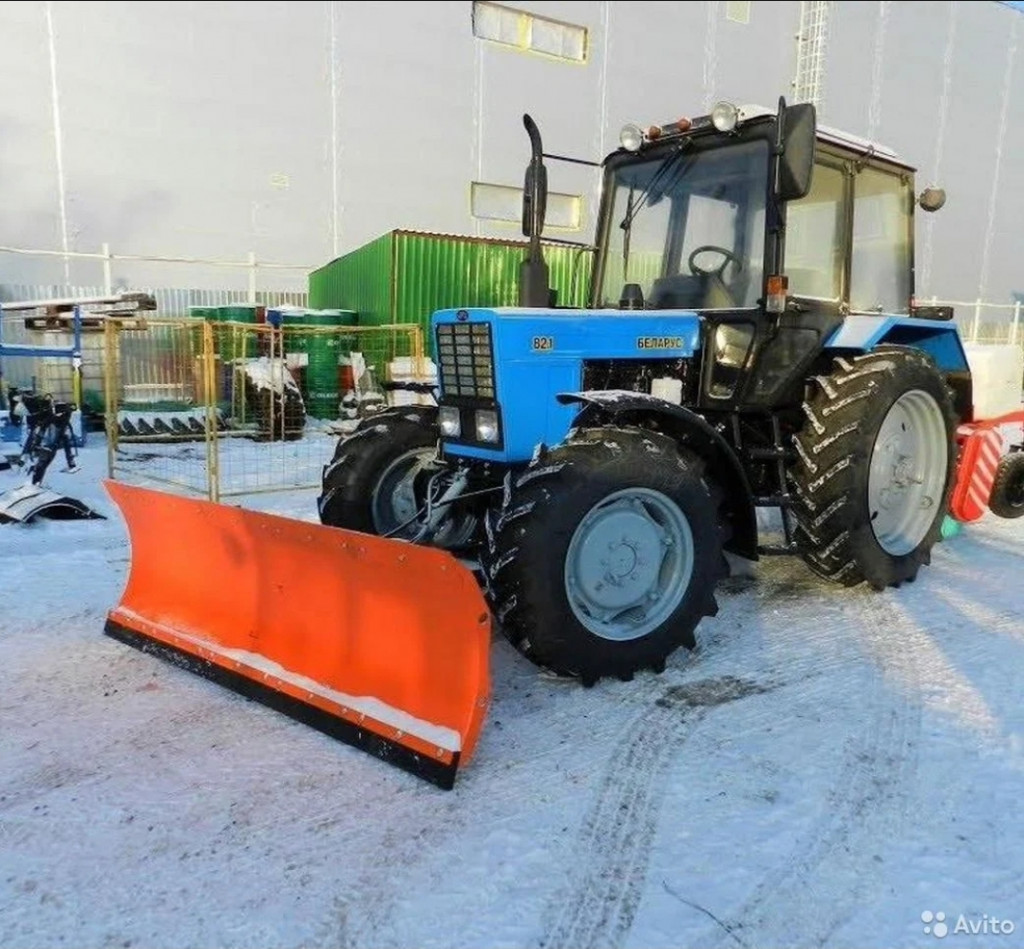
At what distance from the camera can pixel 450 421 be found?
4.21 metres

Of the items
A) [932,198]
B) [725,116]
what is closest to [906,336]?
[932,198]

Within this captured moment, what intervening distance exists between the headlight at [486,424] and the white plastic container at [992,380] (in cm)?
422

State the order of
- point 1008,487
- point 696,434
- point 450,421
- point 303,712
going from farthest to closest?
point 1008,487
point 450,421
point 696,434
point 303,712

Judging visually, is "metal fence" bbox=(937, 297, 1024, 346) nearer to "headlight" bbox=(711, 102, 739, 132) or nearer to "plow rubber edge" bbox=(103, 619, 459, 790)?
"headlight" bbox=(711, 102, 739, 132)

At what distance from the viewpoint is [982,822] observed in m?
2.51

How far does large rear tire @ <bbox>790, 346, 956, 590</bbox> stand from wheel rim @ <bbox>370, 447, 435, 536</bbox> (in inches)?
81.0

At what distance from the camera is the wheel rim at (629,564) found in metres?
3.36

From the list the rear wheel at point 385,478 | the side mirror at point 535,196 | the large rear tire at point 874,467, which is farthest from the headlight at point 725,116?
the rear wheel at point 385,478

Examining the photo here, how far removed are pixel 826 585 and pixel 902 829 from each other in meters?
2.51

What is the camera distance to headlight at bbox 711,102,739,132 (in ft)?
13.3

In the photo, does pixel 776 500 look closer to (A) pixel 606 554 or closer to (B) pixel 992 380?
(A) pixel 606 554

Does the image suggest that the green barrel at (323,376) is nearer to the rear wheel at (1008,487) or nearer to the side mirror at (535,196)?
the side mirror at (535,196)

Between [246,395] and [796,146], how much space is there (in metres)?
9.23

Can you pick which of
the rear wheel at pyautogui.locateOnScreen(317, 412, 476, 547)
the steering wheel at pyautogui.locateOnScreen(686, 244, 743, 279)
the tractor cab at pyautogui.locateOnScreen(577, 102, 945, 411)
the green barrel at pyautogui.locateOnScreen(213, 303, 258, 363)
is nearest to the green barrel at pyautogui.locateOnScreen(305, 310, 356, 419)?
the green barrel at pyautogui.locateOnScreen(213, 303, 258, 363)
